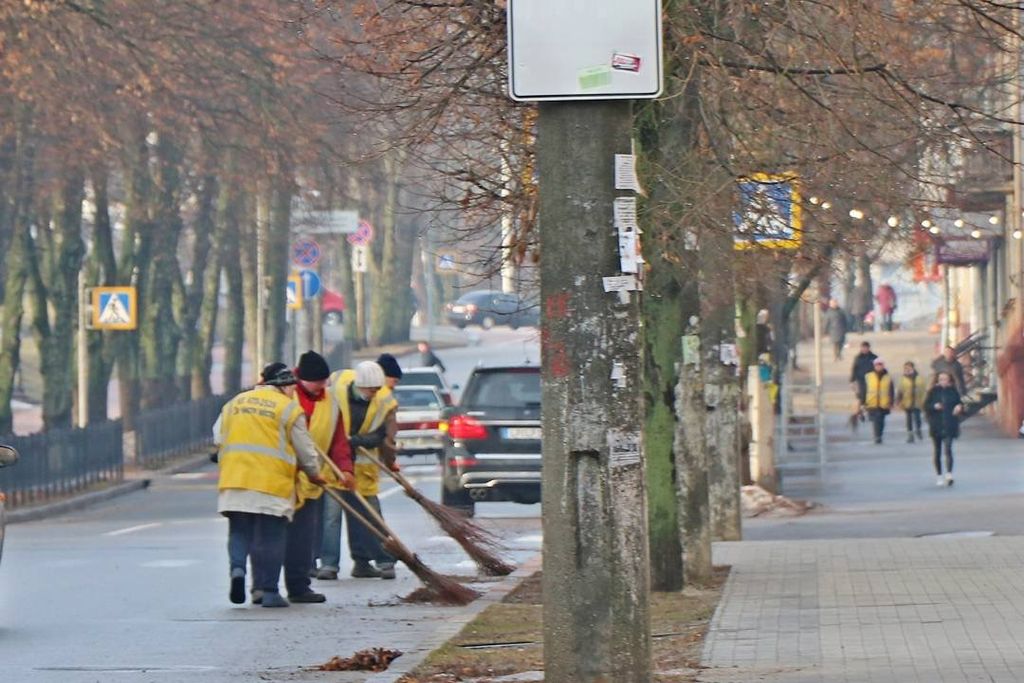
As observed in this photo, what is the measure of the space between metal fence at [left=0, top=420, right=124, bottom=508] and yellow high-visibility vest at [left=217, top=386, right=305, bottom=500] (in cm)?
1331

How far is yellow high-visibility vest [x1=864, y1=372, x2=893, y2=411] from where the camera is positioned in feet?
127

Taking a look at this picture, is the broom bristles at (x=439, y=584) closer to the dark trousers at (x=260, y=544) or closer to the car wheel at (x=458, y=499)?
the dark trousers at (x=260, y=544)

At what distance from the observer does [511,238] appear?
43.3 feet

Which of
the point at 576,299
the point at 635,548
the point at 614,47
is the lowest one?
the point at 635,548

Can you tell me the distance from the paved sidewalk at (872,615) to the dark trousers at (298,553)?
2909mm

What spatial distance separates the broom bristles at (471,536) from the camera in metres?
15.9

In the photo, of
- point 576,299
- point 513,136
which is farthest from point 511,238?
point 576,299

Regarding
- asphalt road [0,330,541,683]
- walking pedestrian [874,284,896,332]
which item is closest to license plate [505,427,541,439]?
asphalt road [0,330,541,683]

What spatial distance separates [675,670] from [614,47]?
3.35m

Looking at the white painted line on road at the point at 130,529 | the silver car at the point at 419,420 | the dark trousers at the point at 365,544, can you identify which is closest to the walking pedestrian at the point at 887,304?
the silver car at the point at 419,420

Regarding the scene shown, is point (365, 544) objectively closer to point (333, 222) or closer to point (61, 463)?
point (61, 463)

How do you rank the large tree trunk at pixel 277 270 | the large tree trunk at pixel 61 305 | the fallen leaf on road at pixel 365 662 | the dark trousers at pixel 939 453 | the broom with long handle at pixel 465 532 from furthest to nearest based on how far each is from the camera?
the large tree trunk at pixel 277 270, the large tree trunk at pixel 61 305, the dark trousers at pixel 939 453, the broom with long handle at pixel 465 532, the fallen leaf on road at pixel 365 662

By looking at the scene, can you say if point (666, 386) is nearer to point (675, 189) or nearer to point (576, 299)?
point (675, 189)

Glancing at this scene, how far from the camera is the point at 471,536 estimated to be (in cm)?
1617
